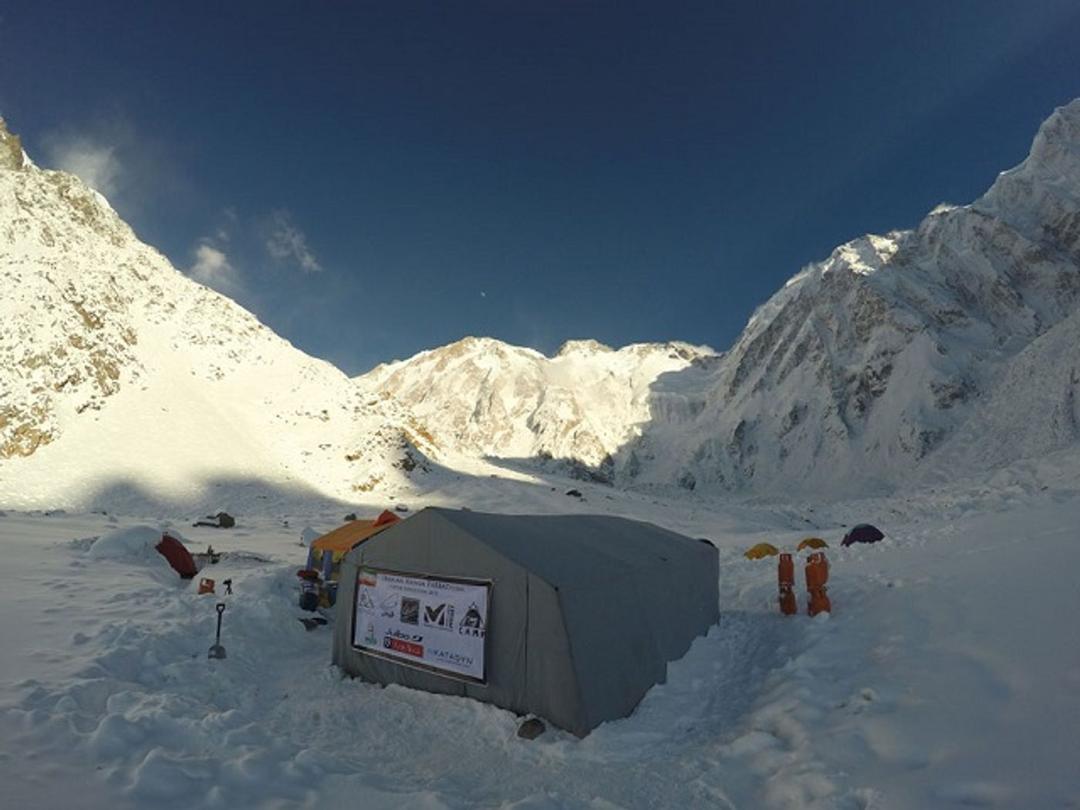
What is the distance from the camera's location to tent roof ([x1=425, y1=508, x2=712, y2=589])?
24.1 ft

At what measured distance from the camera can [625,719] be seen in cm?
692

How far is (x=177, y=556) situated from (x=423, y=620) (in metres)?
11.3

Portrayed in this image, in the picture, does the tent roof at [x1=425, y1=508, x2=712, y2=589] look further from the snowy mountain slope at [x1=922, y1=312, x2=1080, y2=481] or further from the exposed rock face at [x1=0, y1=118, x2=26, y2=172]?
the exposed rock face at [x1=0, y1=118, x2=26, y2=172]

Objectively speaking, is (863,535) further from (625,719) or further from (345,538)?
(345,538)

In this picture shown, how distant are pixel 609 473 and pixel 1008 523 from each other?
333ft

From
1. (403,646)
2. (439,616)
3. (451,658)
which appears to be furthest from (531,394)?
(451,658)

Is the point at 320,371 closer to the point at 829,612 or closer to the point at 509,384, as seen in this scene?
the point at 829,612

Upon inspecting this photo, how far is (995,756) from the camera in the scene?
4.81m

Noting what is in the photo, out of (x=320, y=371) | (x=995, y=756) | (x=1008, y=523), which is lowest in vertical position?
(x=995, y=756)

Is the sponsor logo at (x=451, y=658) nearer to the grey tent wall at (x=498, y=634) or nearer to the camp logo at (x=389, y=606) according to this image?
the grey tent wall at (x=498, y=634)

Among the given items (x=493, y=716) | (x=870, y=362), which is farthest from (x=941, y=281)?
(x=493, y=716)

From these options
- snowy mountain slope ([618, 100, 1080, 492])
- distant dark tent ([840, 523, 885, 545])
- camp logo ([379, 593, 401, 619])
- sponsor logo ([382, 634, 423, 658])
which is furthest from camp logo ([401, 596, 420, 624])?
snowy mountain slope ([618, 100, 1080, 492])

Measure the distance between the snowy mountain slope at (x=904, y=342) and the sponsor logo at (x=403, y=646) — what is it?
243 feet

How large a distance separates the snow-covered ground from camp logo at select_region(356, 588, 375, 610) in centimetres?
114
